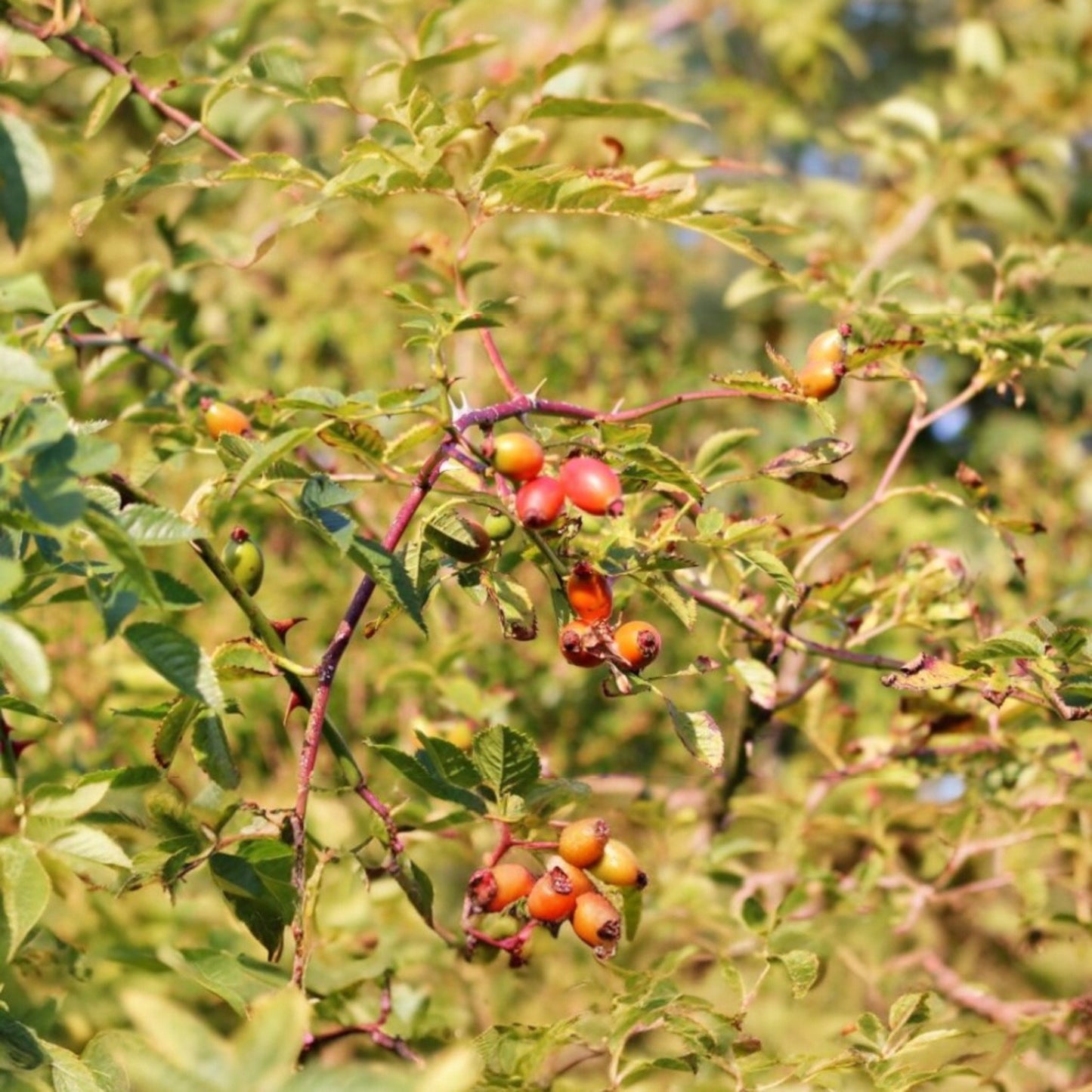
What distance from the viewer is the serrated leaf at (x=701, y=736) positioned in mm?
988

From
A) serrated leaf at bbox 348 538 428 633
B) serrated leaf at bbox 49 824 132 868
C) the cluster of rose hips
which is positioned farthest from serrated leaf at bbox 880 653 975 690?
serrated leaf at bbox 49 824 132 868

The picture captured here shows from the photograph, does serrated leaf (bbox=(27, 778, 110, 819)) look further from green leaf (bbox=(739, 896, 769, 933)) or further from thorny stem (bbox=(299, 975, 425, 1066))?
green leaf (bbox=(739, 896, 769, 933))

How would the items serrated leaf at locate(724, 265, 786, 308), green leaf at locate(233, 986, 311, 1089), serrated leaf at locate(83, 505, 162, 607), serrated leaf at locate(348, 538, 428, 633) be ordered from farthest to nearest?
serrated leaf at locate(724, 265, 786, 308), serrated leaf at locate(348, 538, 428, 633), serrated leaf at locate(83, 505, 162, 607), green leaf at locate(233, 986, 311, 1089)

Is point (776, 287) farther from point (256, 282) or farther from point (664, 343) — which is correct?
point (256, 282)

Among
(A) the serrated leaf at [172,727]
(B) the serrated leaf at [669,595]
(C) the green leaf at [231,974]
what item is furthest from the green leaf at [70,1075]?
(B) the serrated leaf at [669,595]

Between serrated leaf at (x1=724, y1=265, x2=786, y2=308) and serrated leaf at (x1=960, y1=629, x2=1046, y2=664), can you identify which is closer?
serrated leaf at (x1=960, y1=629, x2=1046, y2=664)

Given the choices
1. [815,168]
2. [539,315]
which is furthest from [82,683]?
[815,168]

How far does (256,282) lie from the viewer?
3.37m

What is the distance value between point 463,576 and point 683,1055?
42 centimetres

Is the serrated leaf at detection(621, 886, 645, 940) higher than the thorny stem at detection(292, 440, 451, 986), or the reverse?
the thorny stem at detection(292, 440, 451, 986)

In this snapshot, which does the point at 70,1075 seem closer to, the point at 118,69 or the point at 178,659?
the point at 178,659

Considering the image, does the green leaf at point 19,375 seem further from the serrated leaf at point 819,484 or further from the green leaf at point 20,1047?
the serrated leaf at point 819,484

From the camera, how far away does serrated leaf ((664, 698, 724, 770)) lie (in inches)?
38.9

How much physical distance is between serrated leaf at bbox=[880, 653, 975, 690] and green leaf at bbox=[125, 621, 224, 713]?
52 cm
